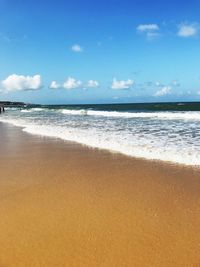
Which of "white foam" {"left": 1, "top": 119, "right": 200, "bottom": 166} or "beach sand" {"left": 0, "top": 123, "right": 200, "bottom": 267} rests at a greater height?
"white foam" {"left": 1, "top": 119, "right": 200, "bottom": 166}

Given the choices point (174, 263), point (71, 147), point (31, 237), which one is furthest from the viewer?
point (71, 147)

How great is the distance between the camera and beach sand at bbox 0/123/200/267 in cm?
346

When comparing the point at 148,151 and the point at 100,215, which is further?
the point at 148,151

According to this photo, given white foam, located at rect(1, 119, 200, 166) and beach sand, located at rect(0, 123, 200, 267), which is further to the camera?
white foam, located at rect(1, 119, 200, 166)

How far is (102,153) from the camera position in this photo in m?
9.59

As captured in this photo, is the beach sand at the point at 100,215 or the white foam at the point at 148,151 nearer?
the beach sand at the point at 100,215

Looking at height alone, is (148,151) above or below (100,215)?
above

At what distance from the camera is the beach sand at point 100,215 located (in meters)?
3.46

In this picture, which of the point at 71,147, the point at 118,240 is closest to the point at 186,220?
the point at 118,240

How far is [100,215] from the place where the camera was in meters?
4.55

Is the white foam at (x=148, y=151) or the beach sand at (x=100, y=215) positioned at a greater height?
Result: the white foam at (x=148, y=151)

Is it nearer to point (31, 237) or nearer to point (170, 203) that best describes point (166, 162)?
point (170, 203)

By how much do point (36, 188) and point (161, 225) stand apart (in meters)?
2.53

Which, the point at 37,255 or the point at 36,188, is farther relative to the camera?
the point at 36,188
